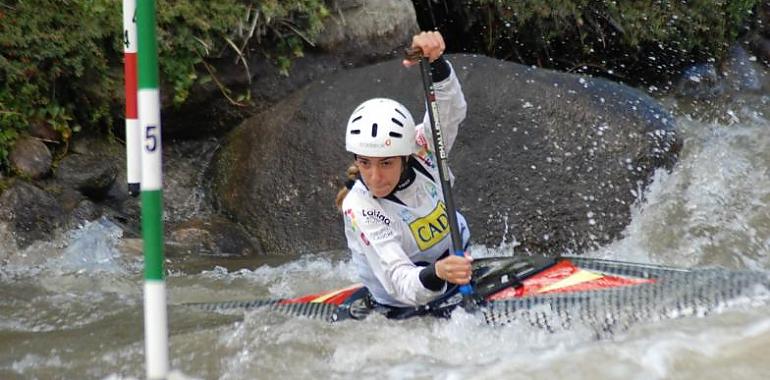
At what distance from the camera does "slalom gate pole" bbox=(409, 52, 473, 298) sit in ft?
12.4

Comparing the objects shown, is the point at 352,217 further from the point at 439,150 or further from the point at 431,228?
the point at 439,150

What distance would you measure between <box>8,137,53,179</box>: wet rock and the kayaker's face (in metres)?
3.29

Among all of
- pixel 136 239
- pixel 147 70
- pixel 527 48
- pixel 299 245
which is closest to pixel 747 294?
pixel 147 70

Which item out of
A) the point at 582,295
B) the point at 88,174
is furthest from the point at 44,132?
the point at 582,295

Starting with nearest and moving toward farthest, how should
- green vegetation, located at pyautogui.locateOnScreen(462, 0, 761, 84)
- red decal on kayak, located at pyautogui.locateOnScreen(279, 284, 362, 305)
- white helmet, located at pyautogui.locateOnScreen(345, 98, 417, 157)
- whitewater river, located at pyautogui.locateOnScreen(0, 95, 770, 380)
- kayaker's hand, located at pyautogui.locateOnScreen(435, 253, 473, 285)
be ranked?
1. whitewater river, located at pyautogui.locateOnScreen(0, 95, 770, 380)
2. kayaker's hand, located at pyautogui.locateOnScreen(435, 253, 473, 285)
3. white helmet, located at pyautogui.locateOnScreen(345, 98, 417, 157)
4. red decal on kayak, located at pyautogui.locateOnScreen(279, 284, 362, 305)
5. green vegetation, located at pyautogui.locateOnScreen(462, 0, 761, 84)

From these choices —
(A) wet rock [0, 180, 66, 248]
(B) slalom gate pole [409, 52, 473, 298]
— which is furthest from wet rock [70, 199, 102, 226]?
(B) slalom gate pole [409, 52, 473, 298]

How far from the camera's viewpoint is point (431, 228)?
159 inches

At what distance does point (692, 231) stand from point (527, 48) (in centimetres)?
304

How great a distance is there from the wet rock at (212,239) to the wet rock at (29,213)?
2.61 ft

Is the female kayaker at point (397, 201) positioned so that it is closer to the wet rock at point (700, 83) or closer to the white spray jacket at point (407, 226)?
the white spray jacket at point (407, 226)

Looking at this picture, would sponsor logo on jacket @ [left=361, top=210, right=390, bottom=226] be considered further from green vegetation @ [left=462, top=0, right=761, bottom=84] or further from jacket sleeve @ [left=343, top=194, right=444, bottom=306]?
green vegetation @ [left=462, top=0, right=761, bottom=84]

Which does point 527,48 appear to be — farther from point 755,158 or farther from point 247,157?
point 247,157

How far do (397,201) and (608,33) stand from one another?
529 cm

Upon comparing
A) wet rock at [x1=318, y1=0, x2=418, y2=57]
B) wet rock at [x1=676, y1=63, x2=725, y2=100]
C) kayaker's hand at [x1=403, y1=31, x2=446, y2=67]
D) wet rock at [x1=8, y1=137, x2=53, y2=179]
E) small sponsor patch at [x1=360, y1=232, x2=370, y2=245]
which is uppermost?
wet rock at [x1=318, y1=0, x2=418, y2=57]
